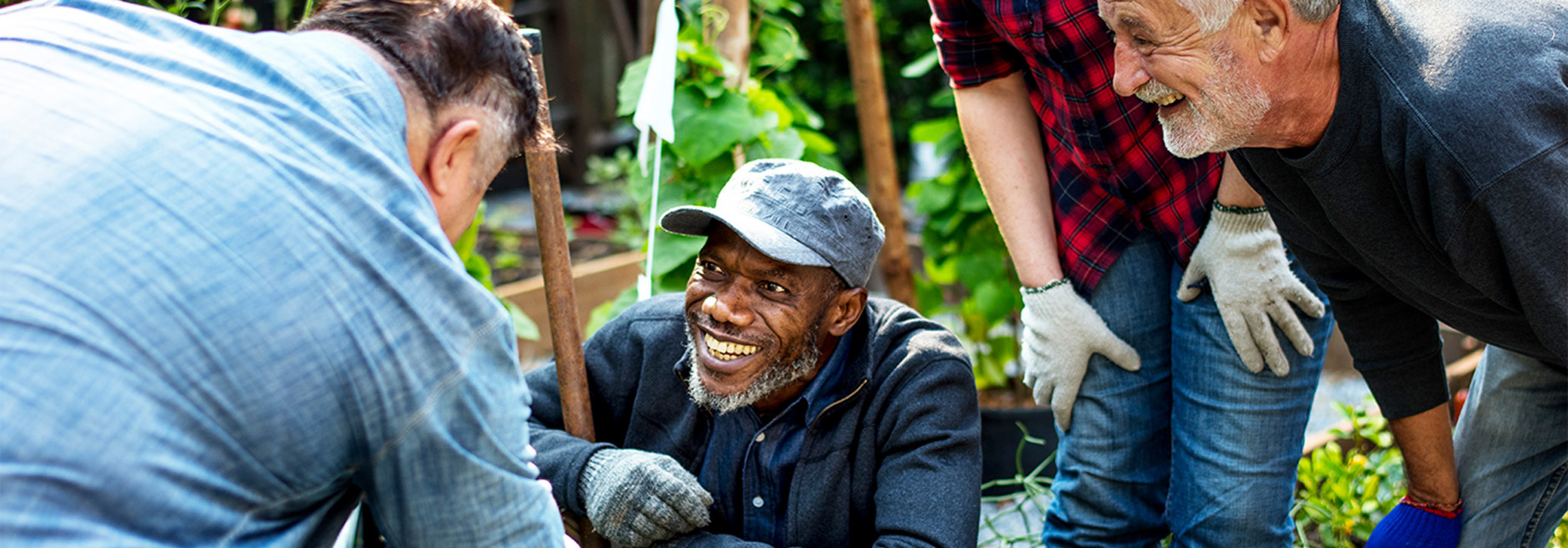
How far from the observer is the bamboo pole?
11.7 ft

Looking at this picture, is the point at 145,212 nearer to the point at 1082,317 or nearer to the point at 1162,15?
the point at 1162,15

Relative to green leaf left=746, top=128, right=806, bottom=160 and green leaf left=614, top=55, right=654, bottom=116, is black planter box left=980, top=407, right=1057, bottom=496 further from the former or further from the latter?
green leaf left=614, top=55, right=654, bottom=116

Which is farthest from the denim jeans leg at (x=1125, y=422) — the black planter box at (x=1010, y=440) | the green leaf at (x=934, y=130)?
the green leaf at (x=934, y=130)

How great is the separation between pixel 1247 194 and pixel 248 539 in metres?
1.70

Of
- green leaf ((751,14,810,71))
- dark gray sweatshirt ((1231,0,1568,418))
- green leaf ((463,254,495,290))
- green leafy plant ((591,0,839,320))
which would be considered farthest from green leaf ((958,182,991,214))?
dark gray sweatshirt ((1231,0,1568,418))

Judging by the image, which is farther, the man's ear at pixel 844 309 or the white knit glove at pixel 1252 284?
the man's ear at pixel 844 309

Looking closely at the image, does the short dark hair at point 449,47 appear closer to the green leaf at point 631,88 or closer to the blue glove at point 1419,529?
the green leaf at point 631,88

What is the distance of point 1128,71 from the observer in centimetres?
174

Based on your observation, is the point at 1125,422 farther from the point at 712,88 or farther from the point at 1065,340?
the point at 712,88

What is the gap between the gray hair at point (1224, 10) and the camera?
1.53 metres

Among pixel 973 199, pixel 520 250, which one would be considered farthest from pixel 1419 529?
pixel 520 250

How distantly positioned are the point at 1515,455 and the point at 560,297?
1.82 meters

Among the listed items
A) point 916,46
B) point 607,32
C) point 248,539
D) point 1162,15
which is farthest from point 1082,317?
point 607,32

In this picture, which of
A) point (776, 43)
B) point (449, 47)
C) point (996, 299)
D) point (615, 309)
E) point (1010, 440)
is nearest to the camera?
point (449, 47)
